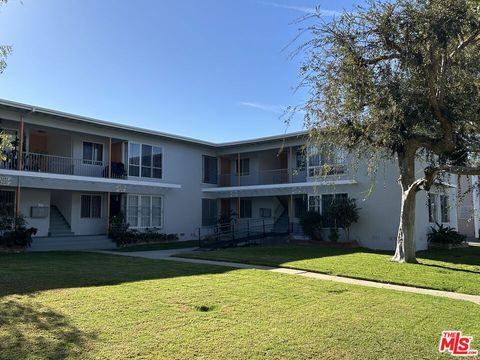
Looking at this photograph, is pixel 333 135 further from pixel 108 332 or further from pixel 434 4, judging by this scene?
pixel 108 332

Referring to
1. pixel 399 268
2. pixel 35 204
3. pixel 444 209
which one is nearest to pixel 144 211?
pixel 35 204

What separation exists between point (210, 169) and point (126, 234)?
8623 millimetres

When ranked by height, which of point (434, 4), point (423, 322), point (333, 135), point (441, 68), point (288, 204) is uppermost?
point (434, 4)

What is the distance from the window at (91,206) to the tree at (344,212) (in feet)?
39.5

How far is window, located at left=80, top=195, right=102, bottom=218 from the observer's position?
2245 centimetres

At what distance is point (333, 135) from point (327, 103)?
4.12 ft

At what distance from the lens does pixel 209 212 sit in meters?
28.2

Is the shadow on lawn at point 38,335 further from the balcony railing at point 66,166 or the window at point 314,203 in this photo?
the window at point 314,203

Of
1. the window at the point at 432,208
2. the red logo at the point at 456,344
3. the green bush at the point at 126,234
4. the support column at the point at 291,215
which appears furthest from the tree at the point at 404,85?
the green bush at the point at 126,234

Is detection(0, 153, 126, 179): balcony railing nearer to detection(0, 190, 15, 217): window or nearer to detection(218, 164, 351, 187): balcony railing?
detection(0, 190, 15, 217): window

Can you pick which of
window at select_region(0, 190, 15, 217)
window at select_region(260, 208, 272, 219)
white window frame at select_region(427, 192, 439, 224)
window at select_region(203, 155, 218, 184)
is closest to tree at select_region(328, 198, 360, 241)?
white window frame at select_region(427, 192, 439, 224)

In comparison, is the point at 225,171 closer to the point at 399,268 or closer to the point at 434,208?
the point at 434,208

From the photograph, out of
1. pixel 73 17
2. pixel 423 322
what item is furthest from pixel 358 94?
pixel 73 17

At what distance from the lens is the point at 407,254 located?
1421cm
